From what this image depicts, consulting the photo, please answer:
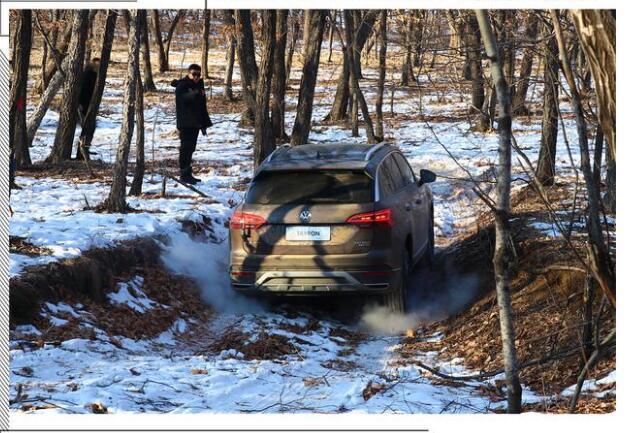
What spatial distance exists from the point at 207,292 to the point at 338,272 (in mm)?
2193

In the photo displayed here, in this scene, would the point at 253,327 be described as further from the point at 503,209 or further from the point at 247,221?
the point at 503,209

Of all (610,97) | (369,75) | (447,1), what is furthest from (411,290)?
(369,75)

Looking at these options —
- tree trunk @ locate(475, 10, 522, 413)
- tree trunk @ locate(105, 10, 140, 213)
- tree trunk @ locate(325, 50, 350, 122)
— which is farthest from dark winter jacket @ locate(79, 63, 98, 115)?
tree trunk @ locate(475, 10, 522, 413)

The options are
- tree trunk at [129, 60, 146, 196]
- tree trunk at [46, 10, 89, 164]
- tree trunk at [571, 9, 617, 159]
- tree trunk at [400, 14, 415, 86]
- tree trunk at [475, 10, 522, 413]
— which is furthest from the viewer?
tree trunk at [46, 10, 89, 164]

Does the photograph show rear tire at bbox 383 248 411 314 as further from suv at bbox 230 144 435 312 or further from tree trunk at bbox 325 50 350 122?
tree trunk at bbox 325 50 350 122

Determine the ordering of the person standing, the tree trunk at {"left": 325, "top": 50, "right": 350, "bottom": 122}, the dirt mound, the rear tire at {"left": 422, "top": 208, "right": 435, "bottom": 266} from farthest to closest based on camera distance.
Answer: the tree trunk at {"left": 325, "top": 50, "right": 350, "bottom": 122}, the person standing, the rear tire at {"left": 422, "top": 208, "right": 435, "bottom": 266}, the dirt mound

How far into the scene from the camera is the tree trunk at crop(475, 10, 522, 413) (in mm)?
6203

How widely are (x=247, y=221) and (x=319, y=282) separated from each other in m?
0.92

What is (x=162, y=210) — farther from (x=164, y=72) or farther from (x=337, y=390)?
(x=164, y=72)

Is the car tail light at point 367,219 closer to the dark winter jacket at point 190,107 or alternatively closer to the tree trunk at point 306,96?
the dark winter jacket at point 190,107

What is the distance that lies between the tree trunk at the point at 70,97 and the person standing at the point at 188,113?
291cm

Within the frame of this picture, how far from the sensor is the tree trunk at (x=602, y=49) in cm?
462

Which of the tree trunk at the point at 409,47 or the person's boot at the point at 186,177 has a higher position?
the tree trunk at the point at 409,47

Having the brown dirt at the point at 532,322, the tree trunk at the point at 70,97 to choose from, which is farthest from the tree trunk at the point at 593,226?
the tree trunk at the point at 70,97
